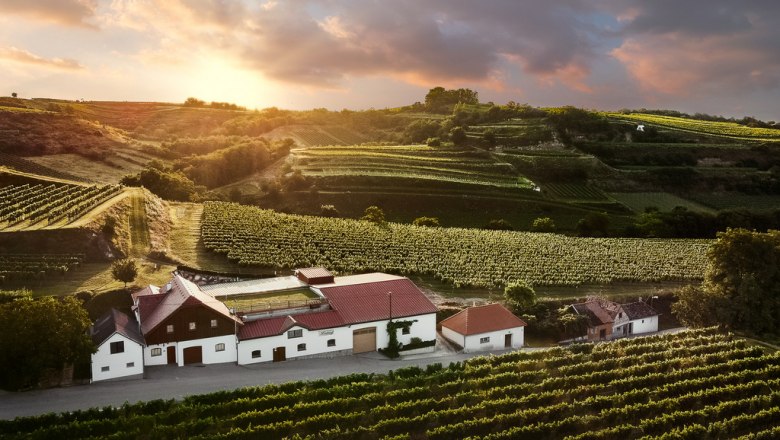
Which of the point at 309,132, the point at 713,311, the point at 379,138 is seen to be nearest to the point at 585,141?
the point at 379,138

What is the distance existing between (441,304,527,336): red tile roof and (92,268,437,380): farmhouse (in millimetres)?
2269

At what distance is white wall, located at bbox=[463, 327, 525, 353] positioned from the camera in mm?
42188

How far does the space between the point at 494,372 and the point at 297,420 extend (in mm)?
12354

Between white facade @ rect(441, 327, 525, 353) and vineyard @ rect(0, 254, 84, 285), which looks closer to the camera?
white facade @ rect(441, 327, 525, 353)

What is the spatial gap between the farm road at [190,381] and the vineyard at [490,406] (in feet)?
6.42

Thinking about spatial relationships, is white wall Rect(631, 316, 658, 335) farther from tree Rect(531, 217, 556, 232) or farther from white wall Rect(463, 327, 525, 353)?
tree Rect(531, 217, 556, 232)

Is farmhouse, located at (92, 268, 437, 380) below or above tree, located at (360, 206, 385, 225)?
below

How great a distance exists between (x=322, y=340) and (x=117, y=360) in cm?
1229

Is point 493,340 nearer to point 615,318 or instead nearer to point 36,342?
point 615,318

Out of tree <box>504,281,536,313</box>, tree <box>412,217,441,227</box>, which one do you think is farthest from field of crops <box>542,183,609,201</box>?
tree <box>504,281,536,313</box>

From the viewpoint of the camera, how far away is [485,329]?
42.4 metres

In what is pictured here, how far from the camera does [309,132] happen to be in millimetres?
153375

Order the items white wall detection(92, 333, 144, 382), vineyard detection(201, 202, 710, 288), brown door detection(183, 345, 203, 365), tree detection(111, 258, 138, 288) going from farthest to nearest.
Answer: vineyard detection(201, 202, 710, 288), tree detection(111, 258, 138, 288), brown door detection(183, 345, 203, 365), white wall detection(92, 333, 144, 382)

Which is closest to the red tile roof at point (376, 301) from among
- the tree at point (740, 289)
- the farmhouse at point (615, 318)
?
the farmhouse at point (615, 318)
